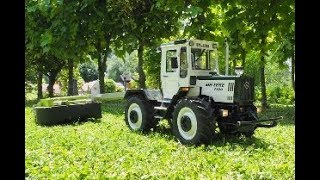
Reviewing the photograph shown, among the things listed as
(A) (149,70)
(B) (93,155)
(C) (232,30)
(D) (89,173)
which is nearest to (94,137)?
(B) (93,155)

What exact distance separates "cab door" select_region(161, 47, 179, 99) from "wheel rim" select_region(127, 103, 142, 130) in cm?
112

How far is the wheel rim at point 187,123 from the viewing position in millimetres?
9758

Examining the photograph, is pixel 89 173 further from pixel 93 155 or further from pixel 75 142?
pixel 75 142

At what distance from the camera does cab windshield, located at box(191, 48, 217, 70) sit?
35.0 ft

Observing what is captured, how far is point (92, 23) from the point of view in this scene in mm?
3316

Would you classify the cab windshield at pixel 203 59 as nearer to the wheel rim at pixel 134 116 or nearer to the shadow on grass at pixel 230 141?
the shadow on grass at pixel 230 141

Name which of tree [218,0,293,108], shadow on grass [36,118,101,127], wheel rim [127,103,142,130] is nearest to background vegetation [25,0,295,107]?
tree [218,0,293,108]

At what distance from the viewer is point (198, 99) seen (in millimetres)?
9930

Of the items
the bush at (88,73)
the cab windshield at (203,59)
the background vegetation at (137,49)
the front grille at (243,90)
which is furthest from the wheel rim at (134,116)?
the bush at (88,73)

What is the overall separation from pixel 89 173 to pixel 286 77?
2081 inches

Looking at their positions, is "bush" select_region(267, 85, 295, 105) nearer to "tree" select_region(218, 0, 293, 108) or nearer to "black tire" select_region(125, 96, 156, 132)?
"black tire" select_region(125, 96, 156, 132)
